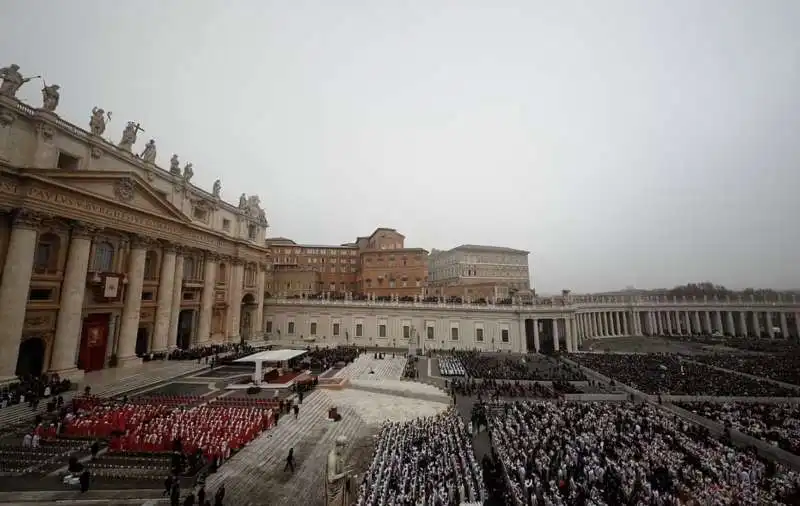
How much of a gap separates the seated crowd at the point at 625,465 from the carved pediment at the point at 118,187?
28.7 meters

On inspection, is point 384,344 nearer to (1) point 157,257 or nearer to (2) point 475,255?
(1) point 157,257

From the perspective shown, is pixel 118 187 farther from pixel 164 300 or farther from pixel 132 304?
Result: pixel 164 300

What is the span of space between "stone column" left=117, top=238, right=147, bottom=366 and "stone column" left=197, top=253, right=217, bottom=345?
7.99 metres

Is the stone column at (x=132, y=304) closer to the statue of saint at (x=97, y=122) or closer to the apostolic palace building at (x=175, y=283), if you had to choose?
the apostolic palace building at (x=175, y=283)

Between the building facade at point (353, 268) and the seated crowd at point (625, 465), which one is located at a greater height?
the building facade at point (353, 268)

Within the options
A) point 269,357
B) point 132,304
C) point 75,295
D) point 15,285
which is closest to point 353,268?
point 132,304

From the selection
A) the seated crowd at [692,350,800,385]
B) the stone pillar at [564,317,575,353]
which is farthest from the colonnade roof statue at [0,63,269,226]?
the seated crowd at [692,350,800,385]

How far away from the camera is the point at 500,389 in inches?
947

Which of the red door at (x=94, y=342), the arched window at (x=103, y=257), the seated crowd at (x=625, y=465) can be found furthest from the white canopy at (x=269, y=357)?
the seated crowd at (x=625, y=465)

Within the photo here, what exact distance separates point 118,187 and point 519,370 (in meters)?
34.1

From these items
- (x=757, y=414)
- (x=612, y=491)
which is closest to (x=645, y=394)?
(x=757, y=414)

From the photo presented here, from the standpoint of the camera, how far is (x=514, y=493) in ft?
35.1

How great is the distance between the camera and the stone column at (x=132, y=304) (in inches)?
1022

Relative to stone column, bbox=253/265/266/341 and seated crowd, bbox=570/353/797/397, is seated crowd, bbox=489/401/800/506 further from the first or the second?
stone column, bbox=253/265/266/341
